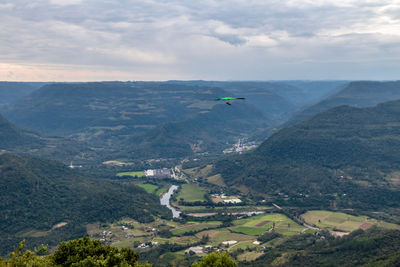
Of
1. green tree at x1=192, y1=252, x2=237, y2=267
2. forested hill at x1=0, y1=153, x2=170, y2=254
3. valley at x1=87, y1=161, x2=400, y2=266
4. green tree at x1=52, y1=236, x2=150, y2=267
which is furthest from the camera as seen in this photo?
forested hill at x1=0, y1=153, x2=170, y2=254

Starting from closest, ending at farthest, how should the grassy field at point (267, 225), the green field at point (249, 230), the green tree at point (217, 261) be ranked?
the green tree at point (217, 261) < the green field at point (249, 230) < the grassy field at point (267, 225)

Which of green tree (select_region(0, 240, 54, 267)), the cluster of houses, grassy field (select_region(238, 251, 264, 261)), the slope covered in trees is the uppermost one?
green tree (select_region(0, 240, 54, 267))

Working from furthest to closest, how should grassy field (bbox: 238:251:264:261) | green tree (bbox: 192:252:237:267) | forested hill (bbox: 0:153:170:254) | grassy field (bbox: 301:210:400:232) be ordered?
1. grassy field (bbox: 301:210:400:232)
2. forested hill (bbox: 0:153:170:254)
3. grassy field (bbox: 238:251:264:261)
4. green tree (bbox: 192:252:237:267)

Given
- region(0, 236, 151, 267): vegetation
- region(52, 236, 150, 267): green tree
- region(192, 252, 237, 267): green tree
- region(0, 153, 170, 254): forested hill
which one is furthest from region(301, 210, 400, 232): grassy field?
region(0, 236, 151, 267): vegetation

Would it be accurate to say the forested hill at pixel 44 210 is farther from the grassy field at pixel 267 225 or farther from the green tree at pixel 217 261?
the green tree at pixel 217 261

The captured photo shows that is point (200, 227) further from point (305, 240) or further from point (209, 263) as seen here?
point (209, 263)

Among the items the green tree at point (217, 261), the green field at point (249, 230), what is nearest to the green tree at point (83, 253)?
the green tree at point (217, 261)

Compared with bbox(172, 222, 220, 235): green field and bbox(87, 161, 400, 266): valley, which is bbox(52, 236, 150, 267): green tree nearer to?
bbox(87, 161, 400, 266): valley
